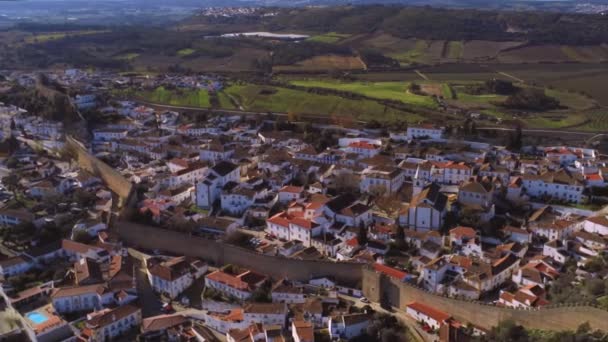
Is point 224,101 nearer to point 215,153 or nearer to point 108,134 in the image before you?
point 108,134

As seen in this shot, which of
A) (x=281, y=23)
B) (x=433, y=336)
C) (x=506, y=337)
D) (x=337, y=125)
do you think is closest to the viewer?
(x=506, y=337)

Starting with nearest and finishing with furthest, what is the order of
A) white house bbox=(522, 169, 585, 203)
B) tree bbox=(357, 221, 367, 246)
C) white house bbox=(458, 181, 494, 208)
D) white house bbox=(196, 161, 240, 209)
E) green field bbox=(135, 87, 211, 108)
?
tree bbox=(357, 221, 367, 246), white house bbox=(458, 181, 494, 208), white house bbox=(522, 169, 585, 203), white house bbox=(196, 161, 240, 209), green field bbox=(135, 87, 211, 108)

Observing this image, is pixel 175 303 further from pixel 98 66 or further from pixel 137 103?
pixel 98 66

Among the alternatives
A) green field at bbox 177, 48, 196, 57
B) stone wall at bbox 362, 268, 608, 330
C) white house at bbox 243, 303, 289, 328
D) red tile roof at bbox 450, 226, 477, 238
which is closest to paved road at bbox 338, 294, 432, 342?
stone wall at bbox 362, 268, 608, 330

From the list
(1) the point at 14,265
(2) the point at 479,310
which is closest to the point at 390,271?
(2) the point at 479,310

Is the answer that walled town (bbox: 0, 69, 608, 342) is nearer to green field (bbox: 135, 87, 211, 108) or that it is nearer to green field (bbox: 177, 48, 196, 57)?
green field (bbox: 135, 87, 211, 108)

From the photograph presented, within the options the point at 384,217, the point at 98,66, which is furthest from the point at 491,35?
the point at 384,217
